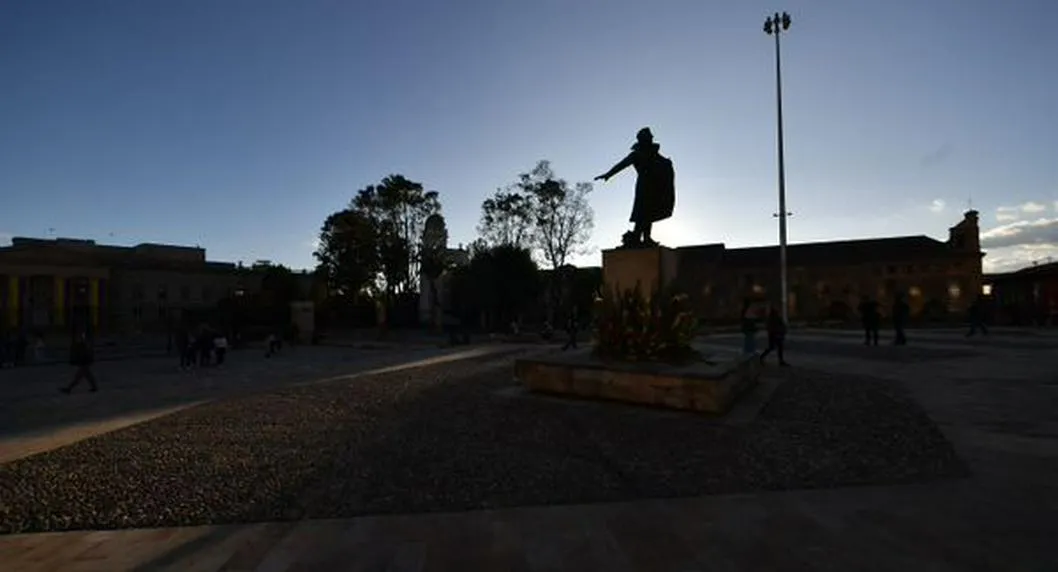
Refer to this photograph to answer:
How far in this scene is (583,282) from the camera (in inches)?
2458

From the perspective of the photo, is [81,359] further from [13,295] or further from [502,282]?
[13,295]

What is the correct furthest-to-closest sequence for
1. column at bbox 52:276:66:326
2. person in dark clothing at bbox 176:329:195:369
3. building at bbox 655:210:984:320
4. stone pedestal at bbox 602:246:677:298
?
building at bbox 655:210:984:320 < column at bbox 52:276:66:326 < person in dark clothing at bbox 176:329:195:369 < stone pedestal at bbox 602:246:677:298

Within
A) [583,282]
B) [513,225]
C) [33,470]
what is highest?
[513,225]

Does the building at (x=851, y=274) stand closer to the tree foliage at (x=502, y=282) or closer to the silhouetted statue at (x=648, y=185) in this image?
the tree foliage at (x=502, y=282)

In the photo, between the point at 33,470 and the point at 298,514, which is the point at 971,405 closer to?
the point at 298,514

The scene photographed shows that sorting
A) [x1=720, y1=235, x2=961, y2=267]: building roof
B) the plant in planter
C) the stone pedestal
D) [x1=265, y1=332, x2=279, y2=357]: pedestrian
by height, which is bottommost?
[x1=265, y1=332, x2=279, y2=357]: pedestrian

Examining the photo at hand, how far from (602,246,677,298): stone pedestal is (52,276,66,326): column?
221 ft

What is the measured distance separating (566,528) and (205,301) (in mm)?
78958

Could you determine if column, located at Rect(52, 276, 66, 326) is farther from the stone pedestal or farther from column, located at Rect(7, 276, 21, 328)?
the stone pedestal

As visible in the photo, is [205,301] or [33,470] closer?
[33,470]

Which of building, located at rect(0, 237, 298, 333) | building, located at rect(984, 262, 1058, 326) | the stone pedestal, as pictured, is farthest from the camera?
building, located at rect(0, 237, 298, 333)

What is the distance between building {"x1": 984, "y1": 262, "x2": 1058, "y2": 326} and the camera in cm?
3756

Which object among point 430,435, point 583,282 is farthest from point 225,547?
point 583,282

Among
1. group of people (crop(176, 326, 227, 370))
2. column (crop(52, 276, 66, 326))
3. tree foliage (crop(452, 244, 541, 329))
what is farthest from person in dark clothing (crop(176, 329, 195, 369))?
column (crop(52, 276, 66, 326))
